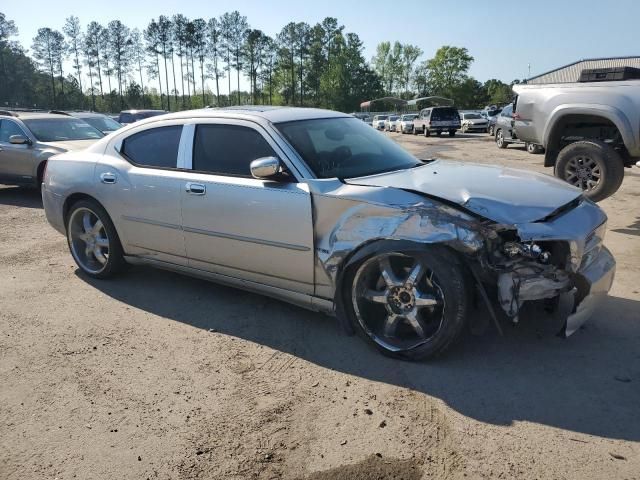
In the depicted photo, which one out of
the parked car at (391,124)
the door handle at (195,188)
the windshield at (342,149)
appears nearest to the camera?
the windshield at (342,149)

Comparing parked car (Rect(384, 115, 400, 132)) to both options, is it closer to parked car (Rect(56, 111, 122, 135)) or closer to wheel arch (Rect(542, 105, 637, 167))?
parked car (Rect(56, 111, 122, 135))

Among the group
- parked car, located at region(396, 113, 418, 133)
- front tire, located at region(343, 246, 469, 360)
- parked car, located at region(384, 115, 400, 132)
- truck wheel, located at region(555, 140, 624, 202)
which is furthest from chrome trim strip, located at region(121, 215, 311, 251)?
parked car, located at region(384, 115, 400, 132)

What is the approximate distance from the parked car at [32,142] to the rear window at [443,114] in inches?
1069

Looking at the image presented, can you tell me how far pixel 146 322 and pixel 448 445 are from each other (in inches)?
103

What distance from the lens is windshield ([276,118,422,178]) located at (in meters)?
3.89

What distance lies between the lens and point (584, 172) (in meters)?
7.29

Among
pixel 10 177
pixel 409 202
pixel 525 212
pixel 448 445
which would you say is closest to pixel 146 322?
pixel 409 202

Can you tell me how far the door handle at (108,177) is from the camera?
4770 mm

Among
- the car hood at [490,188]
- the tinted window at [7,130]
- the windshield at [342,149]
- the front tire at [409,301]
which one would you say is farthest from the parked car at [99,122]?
the front tire at [409,301]

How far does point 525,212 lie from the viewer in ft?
10.6

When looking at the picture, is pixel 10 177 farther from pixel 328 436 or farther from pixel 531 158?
pixel 531 158

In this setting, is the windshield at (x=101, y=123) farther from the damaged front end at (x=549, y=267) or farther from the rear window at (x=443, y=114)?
the rear window at (x=443, y=114)

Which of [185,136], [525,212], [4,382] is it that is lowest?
[4,382]

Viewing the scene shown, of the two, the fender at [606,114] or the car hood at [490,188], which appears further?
the fender at [606,114]
